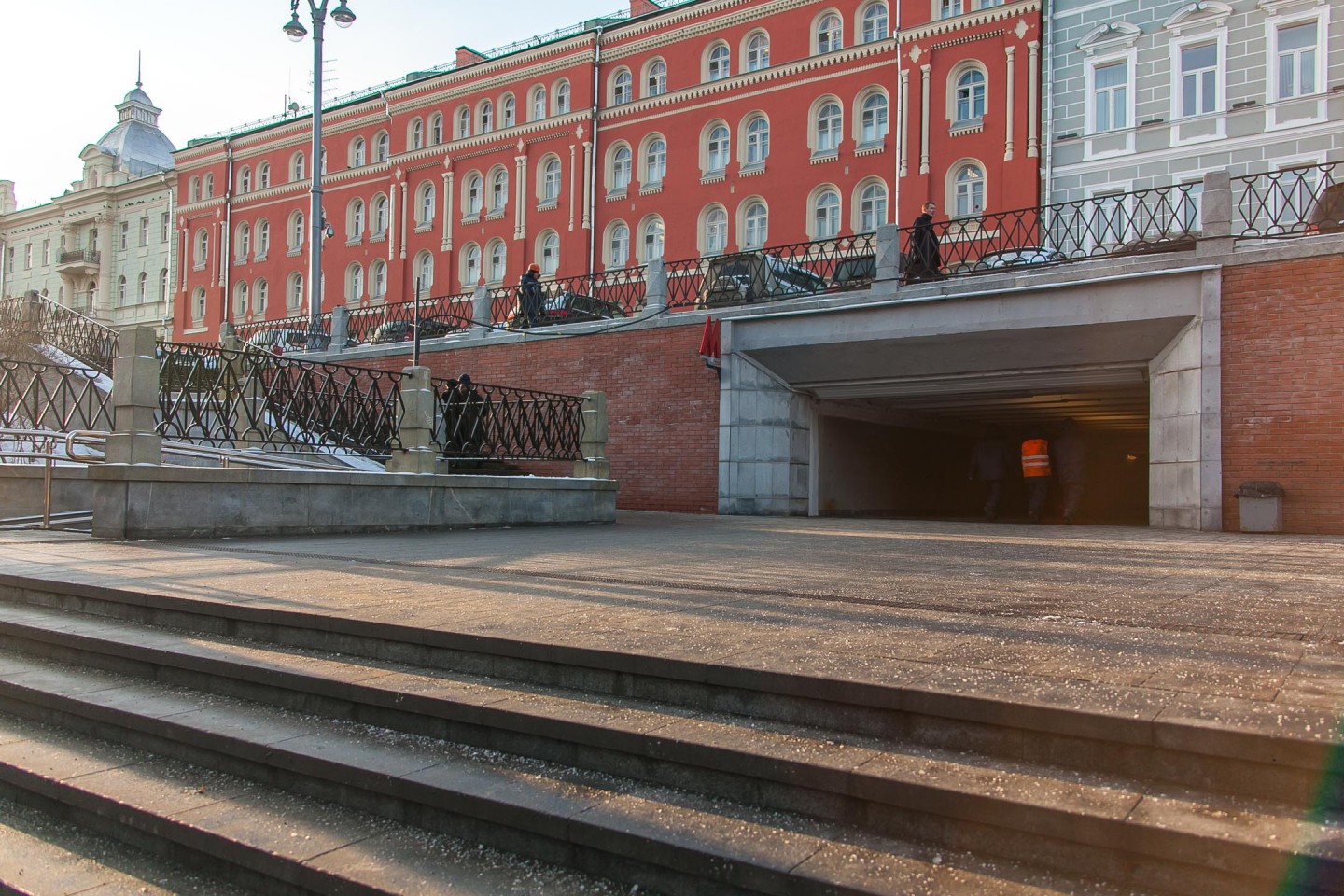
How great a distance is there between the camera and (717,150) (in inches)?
1417

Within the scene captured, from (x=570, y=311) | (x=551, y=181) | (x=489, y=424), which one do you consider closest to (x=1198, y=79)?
(x=570, y=311)

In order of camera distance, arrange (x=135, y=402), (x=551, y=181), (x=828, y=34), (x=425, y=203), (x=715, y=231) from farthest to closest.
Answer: (x=425, y=203) → (x=551, y=181) → (x=715, y=231) → (x=828, y=34) → (x=135, y=402)

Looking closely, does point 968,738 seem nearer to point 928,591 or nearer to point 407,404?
point 928,591

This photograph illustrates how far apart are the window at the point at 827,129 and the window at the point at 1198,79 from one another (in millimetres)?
10883

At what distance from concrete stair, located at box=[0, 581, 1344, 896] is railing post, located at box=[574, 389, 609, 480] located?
10.4m

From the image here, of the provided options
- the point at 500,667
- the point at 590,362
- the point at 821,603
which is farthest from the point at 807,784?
the point at 590,362

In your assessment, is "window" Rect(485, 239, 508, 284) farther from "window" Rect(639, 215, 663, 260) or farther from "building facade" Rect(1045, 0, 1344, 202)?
"building facade" Rect(1045, 0, 1344, 202)

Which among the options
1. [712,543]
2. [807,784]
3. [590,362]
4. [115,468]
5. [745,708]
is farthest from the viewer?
[590,362]

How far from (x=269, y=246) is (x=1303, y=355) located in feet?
159

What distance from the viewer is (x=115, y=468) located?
941cm

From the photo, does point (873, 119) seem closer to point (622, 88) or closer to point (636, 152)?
point (636, 152)

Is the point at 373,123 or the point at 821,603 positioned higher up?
the point at 373,123

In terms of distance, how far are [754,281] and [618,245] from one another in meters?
21.0

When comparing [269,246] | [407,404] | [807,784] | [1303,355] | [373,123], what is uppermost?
[373,123]
